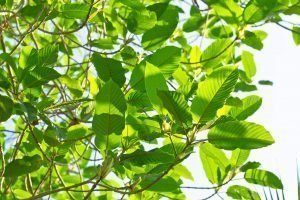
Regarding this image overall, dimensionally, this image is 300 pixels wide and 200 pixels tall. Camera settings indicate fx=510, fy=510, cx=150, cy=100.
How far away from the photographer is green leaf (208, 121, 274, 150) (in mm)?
1213

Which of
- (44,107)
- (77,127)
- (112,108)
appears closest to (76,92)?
(77,127)

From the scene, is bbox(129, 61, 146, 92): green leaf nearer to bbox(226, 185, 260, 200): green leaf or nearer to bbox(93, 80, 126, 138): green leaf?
bbox(93, 80, 126, 138): green leaf

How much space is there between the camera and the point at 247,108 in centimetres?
152

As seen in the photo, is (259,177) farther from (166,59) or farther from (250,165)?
(166,59)

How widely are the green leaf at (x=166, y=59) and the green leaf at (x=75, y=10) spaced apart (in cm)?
36

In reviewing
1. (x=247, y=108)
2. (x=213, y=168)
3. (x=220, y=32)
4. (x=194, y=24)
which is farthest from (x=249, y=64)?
(x=247, y=108)

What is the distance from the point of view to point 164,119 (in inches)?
50.9

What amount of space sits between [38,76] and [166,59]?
355 millimetres

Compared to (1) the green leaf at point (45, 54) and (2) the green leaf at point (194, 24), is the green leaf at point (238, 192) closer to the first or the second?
(1) the green leaf at point (45, 54)

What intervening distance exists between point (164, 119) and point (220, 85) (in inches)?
8.3

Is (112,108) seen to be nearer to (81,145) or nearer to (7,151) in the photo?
(81,145)

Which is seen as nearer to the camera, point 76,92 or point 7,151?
point 76,92

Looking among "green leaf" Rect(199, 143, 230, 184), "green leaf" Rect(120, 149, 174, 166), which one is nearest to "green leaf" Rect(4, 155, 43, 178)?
"green leaf" Rect(120, 149, 174, 166)

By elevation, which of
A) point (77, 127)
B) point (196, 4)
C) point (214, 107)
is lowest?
point (214, 107)
